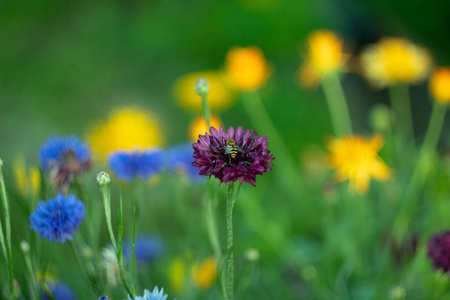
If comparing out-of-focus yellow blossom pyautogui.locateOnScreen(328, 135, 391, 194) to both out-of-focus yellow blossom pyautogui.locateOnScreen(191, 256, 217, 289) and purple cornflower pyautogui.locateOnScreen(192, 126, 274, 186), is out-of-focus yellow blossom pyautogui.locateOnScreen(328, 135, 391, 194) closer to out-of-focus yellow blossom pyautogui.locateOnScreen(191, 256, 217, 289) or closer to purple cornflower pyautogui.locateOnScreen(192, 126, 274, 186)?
out-of-focus yellow blossom pyautogui.locateOnScreen(191, 256, 217, 289)

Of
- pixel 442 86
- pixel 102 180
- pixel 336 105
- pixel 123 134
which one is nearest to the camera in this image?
pixel 102 180

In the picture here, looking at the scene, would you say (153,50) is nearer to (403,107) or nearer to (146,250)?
(403,107)

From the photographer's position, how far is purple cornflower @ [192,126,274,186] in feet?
1.17

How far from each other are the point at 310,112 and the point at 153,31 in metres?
0.44

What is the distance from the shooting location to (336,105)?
1000 millimetres

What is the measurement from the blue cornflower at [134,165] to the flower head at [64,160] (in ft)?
0.10

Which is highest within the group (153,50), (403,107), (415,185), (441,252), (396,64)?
(153,50)

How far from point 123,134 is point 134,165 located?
1.99 feet

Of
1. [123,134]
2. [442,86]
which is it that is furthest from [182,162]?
[123,134]

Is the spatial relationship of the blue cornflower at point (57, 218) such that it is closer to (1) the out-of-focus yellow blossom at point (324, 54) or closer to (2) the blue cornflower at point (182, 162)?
(2) the blue cornflower at point (182, 162)

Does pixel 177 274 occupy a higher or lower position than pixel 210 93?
lower

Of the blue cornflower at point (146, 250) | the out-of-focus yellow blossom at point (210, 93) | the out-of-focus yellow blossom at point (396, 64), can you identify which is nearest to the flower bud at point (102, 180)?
the blue cornflower at point (146, 250)

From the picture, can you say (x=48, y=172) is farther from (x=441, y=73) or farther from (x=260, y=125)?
(x=260, y=125)

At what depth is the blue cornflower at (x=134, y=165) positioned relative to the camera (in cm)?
53
